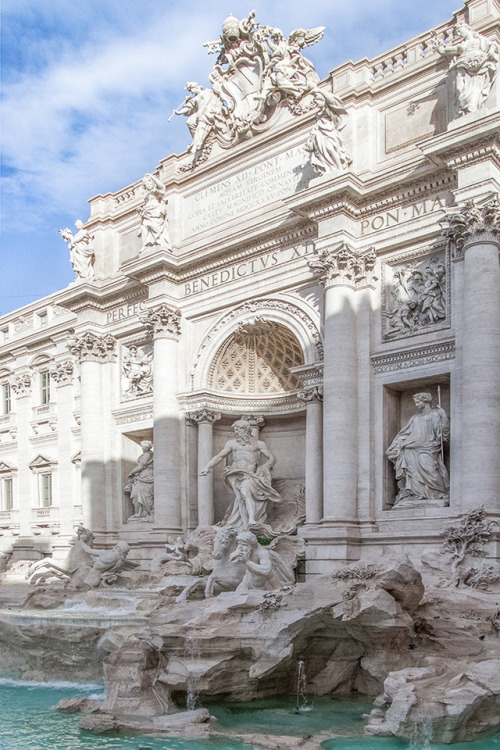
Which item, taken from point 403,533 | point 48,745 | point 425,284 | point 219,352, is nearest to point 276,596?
point 48,745

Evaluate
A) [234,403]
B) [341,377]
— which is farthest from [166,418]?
[341,377]

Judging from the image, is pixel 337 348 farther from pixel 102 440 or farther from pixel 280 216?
pixel 102 440

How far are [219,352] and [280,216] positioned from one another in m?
3.81

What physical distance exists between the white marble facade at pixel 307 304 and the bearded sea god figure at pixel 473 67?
0.16 ft

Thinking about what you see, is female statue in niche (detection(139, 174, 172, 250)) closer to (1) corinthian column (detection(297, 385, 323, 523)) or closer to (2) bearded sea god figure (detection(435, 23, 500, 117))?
(1) corinthian column (detection(297, 385, 323, 523))

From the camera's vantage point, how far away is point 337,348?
16109 mm

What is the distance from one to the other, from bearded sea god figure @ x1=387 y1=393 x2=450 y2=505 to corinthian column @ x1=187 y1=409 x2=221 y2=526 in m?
5.21

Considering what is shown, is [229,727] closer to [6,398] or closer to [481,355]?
[481,355]

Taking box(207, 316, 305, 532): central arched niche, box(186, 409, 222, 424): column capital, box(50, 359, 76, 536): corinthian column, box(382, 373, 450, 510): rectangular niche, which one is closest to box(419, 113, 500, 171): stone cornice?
box(382, 373, 450, 510): rectangular niche

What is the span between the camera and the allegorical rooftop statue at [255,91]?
17.1 metres

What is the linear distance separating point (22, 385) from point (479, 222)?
18289mm

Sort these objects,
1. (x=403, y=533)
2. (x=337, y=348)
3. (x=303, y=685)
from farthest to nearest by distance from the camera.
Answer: (x=337, y=348) < (x=403, y=533) < (x=303, y=685)

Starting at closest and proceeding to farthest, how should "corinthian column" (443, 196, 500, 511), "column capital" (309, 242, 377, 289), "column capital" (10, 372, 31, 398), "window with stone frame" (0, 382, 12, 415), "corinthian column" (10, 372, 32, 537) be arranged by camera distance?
1. "corinthian column" (443, 196, 500, 511)
2. "column capital" (309, 242, 377, 289)
3. "corinthian column" (10, 372, 32, 537)
4. "column capital" (10, 372, 31, 398)
5. "window with stone frame" (0, 382, 12, 415)

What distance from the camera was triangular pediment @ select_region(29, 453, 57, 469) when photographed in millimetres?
25433
